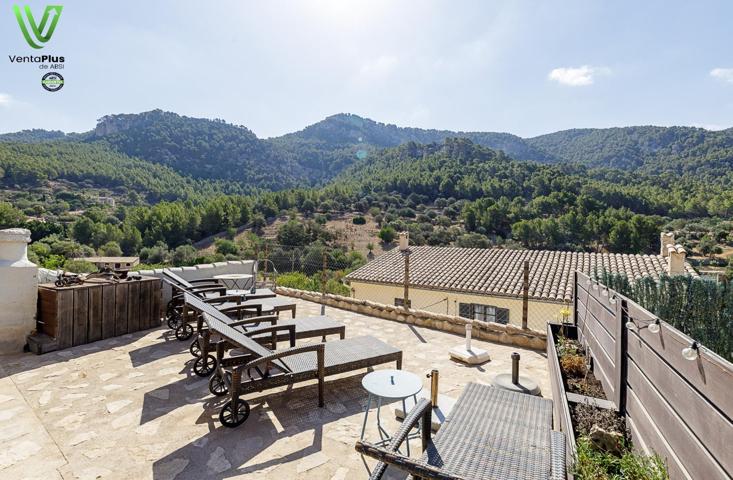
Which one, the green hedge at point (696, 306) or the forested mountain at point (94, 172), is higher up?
the forested mountain at point (94, 172)

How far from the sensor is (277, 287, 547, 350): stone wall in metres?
5.54

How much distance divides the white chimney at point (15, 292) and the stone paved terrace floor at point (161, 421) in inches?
15.6

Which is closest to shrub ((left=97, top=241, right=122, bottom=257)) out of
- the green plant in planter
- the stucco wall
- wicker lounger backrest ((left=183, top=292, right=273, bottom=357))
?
the stucco wall

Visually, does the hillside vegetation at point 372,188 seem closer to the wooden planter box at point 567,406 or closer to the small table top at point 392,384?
the small table top at point 392,384

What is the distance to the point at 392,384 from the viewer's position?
2.94 m

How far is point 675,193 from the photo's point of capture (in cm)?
4753

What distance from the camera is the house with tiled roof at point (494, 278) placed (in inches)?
483

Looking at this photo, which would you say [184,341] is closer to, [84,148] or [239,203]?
[239,203]

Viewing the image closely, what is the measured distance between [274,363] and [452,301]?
1103 centimetres

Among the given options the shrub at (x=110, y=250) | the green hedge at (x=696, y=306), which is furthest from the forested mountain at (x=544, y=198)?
the green hedge at (x=696, y=306)

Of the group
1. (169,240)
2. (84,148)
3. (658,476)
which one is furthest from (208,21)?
(84,148)

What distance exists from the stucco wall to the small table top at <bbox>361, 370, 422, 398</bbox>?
8.87 meters

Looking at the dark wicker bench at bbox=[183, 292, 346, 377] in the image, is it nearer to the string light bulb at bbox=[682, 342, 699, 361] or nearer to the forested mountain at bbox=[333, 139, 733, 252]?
the string light bulb at bbox=[682, 342, 699, 361]

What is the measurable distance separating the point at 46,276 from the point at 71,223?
39.4m
